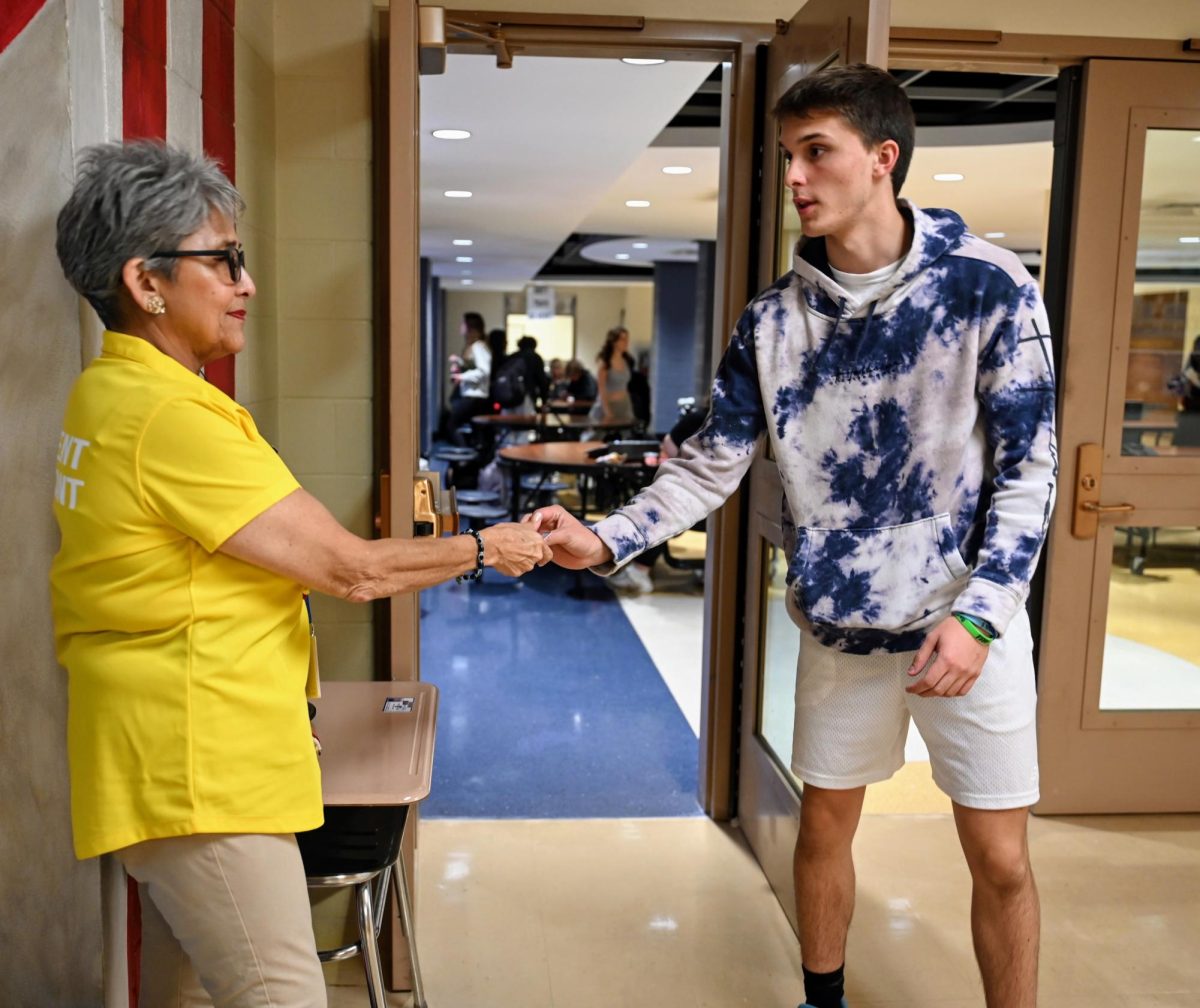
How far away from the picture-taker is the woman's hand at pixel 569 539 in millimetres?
2064

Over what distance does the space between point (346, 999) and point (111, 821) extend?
1.29 metres

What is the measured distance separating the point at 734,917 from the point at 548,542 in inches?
54.2

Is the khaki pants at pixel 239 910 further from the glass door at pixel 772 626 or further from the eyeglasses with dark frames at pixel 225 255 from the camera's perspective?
the glass door at pixel 772 626

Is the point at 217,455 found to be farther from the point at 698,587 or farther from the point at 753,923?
the point at 698,587

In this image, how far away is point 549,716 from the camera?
4.51 metres

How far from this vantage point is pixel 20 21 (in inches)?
58.9

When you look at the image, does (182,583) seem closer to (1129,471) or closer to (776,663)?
(776,663)

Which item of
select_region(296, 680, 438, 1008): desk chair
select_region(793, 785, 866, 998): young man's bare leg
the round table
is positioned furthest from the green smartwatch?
the round table

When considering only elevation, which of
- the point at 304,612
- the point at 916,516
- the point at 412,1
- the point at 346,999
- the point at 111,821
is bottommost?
the point at 346,999

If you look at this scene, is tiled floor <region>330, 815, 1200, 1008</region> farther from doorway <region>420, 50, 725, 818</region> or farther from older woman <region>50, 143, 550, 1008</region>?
older woman <region>50, 143, 550, 1008</region>

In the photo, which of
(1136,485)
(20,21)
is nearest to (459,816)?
(1136,485)

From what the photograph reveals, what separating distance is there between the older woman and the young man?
0.68 meters

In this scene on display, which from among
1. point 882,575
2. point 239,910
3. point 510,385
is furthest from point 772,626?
point 510,385

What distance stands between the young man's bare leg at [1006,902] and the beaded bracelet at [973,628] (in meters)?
0.36
